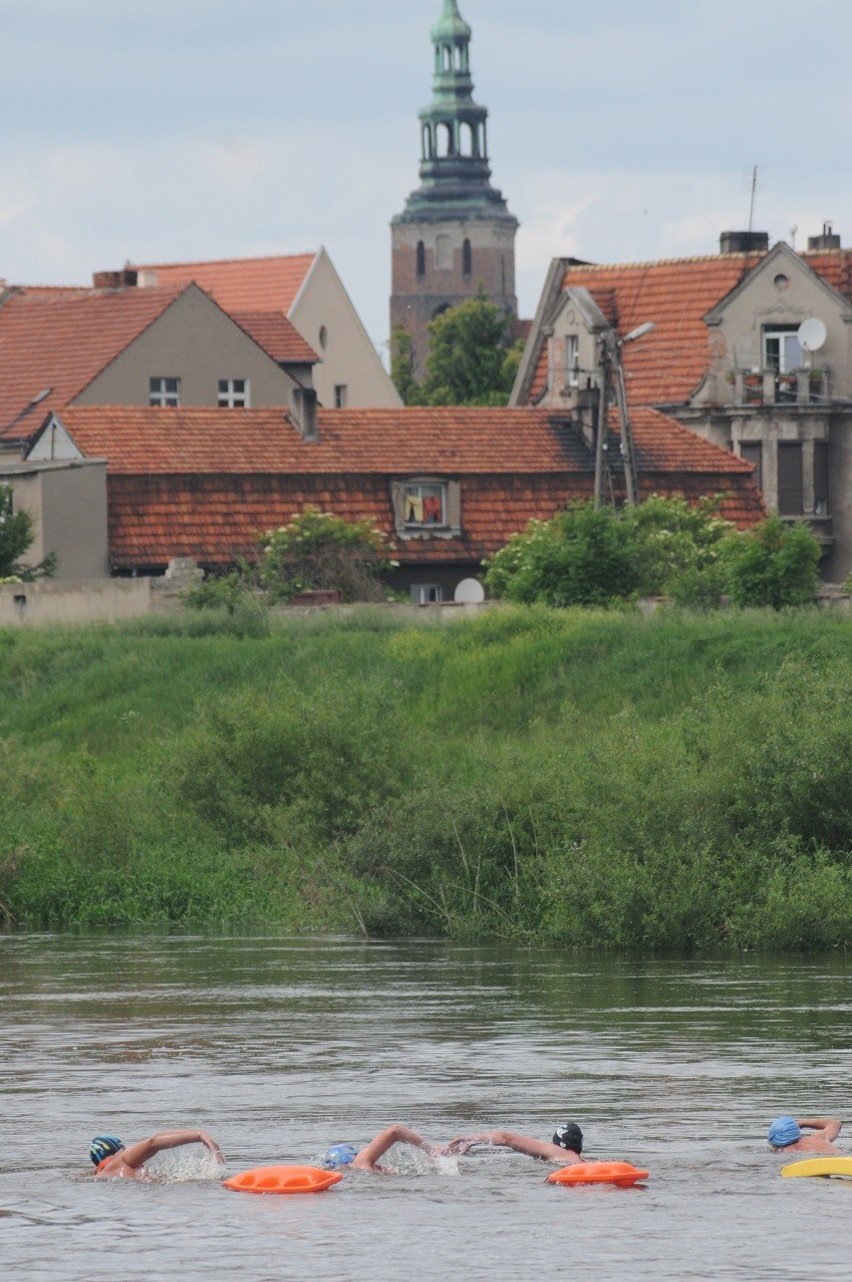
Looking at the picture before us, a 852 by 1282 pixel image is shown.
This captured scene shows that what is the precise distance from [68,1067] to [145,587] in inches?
1241

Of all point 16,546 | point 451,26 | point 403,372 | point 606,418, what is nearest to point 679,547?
point 606,418

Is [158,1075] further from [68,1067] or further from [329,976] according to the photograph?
[329,976]

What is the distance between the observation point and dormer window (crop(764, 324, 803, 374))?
7244 cm

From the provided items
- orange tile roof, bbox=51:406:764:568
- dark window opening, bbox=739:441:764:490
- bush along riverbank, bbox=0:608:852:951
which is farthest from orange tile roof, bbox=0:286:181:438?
bush along riverbank, bbox=0:608:852:951

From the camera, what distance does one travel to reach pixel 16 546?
181 feet

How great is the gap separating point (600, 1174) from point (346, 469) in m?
45.3

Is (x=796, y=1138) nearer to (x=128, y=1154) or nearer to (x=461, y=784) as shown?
(x=128, y=1154)

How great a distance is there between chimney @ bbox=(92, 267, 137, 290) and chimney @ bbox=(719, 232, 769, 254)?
1539cm

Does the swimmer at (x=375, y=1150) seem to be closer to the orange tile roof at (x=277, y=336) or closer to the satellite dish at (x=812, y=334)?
the satellite dish at (x=812, y=334)

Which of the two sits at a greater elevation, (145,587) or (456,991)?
(145,587)

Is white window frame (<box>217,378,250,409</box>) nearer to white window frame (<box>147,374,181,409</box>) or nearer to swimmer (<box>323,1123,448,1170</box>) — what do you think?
white window frame (<box>147,374,181,409</box>)

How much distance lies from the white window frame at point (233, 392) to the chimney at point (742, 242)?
13.6m

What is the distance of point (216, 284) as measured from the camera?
89375 millimetres

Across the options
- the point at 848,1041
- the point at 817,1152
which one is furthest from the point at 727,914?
the point at 817,1152
